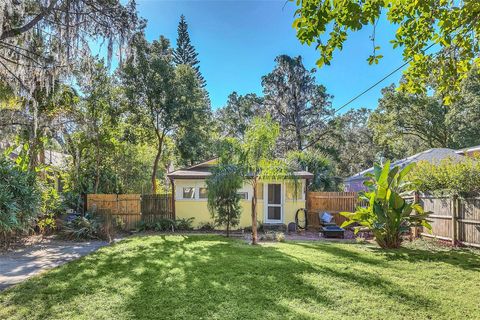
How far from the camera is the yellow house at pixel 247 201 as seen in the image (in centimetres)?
1381

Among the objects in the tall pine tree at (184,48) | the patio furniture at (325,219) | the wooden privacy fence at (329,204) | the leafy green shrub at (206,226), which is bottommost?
the leafy green shrub at (206,226)

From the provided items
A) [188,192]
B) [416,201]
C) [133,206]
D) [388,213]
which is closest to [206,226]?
[188,192]

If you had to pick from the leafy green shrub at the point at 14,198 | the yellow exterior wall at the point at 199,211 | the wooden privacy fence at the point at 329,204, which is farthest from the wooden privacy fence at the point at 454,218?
the leafy green shrub at the point at 14,198

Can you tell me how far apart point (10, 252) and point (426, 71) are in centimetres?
1032

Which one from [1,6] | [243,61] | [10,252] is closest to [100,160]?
[10,252]

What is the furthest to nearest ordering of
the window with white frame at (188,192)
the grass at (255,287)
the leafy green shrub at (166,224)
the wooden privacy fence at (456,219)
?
the window with white frame at (188,192) → the leafy green shrub at (166,224) → the wooden privacy fence at (456,219) → the grass at (255,287)

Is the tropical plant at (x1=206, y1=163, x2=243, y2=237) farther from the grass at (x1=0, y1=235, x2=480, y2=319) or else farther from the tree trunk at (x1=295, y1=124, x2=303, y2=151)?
the tree trunk at (x1=295, y1=124, x2=303, y2=151)

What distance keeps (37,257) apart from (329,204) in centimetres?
1077

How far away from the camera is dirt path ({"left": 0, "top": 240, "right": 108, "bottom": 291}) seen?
6098 millimetres

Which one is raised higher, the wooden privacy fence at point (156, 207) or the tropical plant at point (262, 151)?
the tropical plant at point (262, 151)

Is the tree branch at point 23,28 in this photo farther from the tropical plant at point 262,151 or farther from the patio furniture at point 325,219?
the patio furniture at point 325,219

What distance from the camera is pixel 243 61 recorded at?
17.3 meters

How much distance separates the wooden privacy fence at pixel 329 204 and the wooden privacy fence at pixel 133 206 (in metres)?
6.00

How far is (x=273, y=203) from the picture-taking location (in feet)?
46.1
